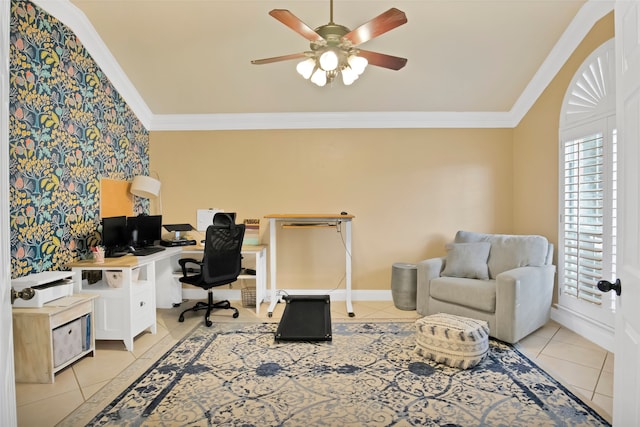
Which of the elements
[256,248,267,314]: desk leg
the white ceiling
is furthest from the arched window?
[256,248,267,314]: desk leg

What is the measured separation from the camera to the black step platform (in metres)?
3.30

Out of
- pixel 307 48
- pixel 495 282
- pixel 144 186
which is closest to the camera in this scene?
pixel 495 282

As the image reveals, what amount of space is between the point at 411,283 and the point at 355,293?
0.82m

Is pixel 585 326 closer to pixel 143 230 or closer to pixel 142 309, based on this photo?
pixel 142 309

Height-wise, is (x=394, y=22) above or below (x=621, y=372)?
above

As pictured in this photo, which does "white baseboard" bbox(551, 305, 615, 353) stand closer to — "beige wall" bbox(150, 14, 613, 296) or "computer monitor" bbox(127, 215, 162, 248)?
"beige wall" bbox(150, 14, 613, 296)

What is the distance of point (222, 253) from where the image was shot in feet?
12.3

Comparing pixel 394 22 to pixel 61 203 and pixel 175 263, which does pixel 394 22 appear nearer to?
pixel 61 203

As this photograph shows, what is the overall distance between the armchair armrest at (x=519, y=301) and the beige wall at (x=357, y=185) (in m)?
1.37

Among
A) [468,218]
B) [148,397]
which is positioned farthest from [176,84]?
[468,218]

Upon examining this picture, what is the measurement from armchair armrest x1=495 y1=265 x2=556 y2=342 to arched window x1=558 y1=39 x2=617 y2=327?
357mm

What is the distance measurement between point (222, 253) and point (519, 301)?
2835mm

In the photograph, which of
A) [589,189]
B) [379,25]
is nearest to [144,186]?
[379,25]

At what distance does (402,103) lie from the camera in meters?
4.33
